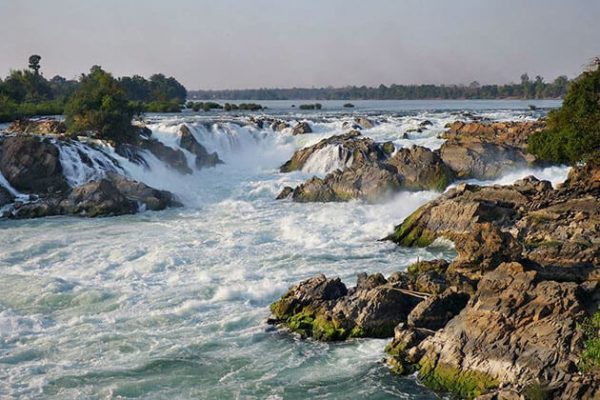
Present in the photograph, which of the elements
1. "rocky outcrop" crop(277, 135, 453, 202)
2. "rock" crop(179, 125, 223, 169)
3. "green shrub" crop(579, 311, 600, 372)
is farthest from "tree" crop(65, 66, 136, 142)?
"green shrub" crop(579, 311, 600, 372)

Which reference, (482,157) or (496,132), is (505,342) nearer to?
(482,157)

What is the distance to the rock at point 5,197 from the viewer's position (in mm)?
31234

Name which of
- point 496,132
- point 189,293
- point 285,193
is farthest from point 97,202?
point 496,132

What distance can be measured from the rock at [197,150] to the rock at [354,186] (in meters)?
12.5

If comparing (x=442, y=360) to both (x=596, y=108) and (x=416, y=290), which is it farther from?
(x=596, y=108)

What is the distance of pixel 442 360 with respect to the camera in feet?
42.5

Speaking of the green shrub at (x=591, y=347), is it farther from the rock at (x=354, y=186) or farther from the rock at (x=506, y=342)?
the rock at (x=354, y=186)

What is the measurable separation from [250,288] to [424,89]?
548 ft

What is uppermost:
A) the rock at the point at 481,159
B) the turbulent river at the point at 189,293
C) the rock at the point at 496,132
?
the rock at the point at 496,132

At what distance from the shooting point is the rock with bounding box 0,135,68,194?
33.2 metres

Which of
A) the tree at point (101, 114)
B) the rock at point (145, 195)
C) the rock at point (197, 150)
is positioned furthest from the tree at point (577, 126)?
the tree at point (101, 114)

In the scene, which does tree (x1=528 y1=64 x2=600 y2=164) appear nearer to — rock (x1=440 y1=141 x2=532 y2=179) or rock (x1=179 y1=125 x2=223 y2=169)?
rock (x1=440 y1=141 x2=532 y2=179)

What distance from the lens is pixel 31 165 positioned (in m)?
33.8

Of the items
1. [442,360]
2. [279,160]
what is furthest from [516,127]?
[442,360]
